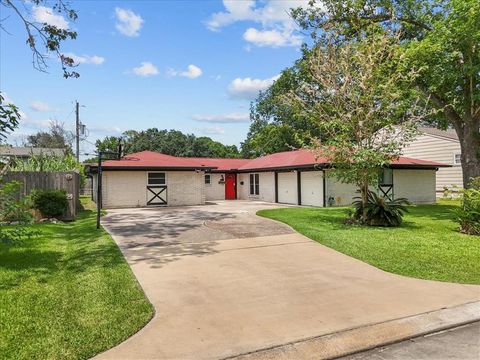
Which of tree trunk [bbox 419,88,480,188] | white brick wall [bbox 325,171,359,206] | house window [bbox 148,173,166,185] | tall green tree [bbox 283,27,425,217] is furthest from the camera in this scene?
house window [bbox 148,173,166,185]

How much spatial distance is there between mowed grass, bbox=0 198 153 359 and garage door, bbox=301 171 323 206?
13.0 m

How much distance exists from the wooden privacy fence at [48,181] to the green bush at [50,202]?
0.43m

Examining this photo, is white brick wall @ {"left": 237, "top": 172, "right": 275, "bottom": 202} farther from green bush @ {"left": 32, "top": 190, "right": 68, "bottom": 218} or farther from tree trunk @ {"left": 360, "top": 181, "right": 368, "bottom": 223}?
green bush @ {"left": 32, "top": 190, "right": 68, "bottom": 218}

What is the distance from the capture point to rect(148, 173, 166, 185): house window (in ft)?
68.0

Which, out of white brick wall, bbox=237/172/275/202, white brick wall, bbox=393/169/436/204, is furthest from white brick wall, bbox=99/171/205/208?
white brick wall, bbox=393/169/436/204

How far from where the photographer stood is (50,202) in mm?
12977

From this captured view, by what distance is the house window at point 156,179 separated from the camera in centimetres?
2073

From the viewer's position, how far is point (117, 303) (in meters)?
4.83

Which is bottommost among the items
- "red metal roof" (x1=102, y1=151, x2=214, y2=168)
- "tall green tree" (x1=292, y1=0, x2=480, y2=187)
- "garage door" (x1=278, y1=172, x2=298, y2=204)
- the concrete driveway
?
the concrete driveway

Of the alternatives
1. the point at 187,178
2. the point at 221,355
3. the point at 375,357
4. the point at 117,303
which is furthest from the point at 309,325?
the point at 187,178

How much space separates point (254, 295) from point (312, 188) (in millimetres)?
14956

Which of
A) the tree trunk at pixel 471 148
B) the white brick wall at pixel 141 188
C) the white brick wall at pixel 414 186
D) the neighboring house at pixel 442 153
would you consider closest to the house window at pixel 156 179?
the white brick wall at pixel 141 188

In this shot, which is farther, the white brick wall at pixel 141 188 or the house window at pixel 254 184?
the house window at pixel 254 184

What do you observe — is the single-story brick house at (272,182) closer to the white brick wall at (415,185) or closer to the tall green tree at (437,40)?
the white brick wall at (415,185)
